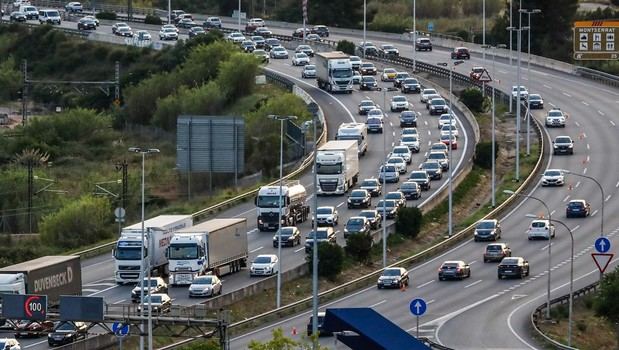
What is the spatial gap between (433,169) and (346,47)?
6069 cm

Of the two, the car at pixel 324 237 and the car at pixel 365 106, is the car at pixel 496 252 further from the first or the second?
the car at pixel 365 106

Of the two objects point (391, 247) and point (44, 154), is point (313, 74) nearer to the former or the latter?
point (44, 154)

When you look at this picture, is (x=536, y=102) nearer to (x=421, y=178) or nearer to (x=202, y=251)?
(x=421, y=178)

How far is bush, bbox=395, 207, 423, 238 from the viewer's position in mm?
104375

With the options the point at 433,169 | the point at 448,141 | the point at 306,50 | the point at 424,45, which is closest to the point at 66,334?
the point at 433,169

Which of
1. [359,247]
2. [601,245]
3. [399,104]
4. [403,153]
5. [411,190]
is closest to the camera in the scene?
[601,245]

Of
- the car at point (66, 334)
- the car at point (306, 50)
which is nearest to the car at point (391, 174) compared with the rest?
the car at point (66, 334)

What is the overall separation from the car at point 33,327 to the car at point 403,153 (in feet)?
162

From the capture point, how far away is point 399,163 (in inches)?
4769

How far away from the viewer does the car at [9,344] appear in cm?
7125

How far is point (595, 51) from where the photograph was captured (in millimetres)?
111438

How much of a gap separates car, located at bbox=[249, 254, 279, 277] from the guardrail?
13.7m

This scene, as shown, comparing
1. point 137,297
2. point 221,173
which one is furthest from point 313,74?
point 137,297

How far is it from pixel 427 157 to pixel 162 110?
44800 mm
